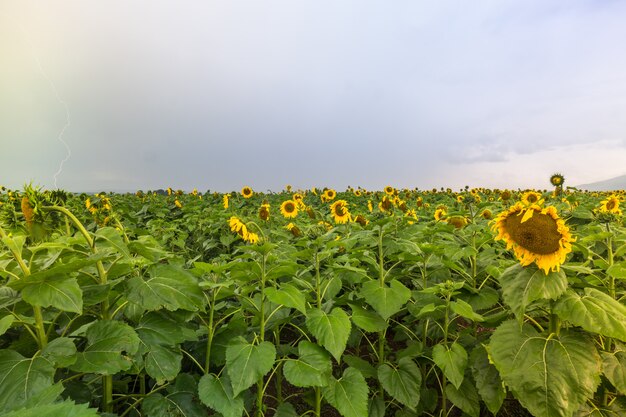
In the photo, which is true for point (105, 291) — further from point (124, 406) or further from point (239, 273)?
point (124, 406)

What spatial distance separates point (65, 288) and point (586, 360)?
2804 mm

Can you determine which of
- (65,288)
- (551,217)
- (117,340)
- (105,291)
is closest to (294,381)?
(117,340)

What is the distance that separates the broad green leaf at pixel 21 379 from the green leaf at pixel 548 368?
7.85 feet

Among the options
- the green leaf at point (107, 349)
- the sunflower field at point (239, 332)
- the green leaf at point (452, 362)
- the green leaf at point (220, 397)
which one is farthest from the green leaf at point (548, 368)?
the green leaf at point (107, 349)

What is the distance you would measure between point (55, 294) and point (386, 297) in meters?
2.02

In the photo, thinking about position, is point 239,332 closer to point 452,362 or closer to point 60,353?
point 60,353

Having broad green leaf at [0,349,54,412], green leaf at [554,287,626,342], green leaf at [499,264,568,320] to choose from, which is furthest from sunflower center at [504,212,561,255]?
broad green leaf at [0,349,54,412]

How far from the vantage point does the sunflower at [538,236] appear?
2260 mm

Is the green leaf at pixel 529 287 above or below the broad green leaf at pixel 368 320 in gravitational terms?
above

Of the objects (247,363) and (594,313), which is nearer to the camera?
(594,313)

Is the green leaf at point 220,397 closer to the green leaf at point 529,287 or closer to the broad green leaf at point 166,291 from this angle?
the broad green leaf at point 166,291

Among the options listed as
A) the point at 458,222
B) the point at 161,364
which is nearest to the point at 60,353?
the point at 161,364

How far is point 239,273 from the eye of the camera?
2.57 meters

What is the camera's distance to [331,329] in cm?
244
